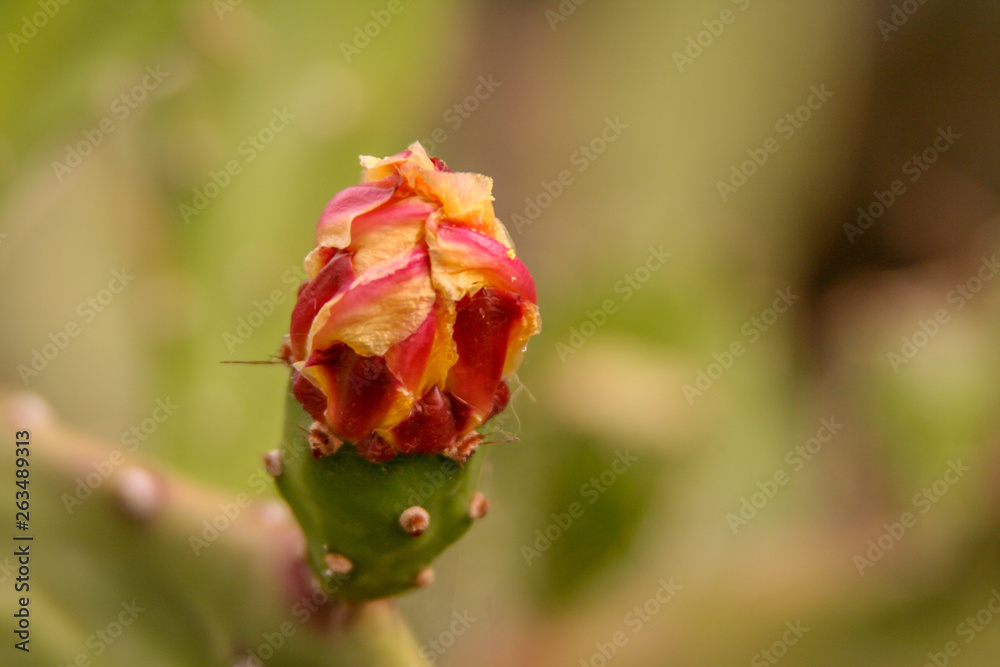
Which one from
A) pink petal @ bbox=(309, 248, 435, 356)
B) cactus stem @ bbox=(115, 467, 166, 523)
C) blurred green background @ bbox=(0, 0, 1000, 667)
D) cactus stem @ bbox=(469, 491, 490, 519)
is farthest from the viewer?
blurred green background @ bbox=(0, 0, 1000, 667)

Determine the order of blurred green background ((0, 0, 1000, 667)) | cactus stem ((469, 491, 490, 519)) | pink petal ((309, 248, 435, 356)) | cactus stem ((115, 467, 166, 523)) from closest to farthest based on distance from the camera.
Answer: pink petal ((309, 248, 435, 356))
cactus stem ((469, 491, 490, 519))
cactus stem ((115, 467, 166, 523))
blurred green background ((0, 0, 1000, 667))

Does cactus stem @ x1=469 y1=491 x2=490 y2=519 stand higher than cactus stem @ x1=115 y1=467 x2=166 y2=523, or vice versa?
cactus stem @ x1=469 y1=491 x2=490 y2=519

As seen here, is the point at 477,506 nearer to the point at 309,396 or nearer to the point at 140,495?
the point at 309,396

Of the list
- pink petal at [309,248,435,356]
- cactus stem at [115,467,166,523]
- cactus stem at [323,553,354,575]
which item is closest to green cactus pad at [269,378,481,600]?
cactus stem at [323,553,354,575]

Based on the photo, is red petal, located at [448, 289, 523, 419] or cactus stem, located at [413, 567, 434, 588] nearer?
red petal, located at [448, 289, 523, 419]

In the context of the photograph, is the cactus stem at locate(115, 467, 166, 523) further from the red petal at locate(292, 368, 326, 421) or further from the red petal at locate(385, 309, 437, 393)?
the red petal at locate(385, 309, 437, 393)

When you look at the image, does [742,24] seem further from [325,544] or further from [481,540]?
[325,544]

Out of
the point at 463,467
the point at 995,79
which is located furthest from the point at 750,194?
the point at 463,467

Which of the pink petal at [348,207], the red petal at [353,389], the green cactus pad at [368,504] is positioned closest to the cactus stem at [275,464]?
the green cactus pad at [368,504]
